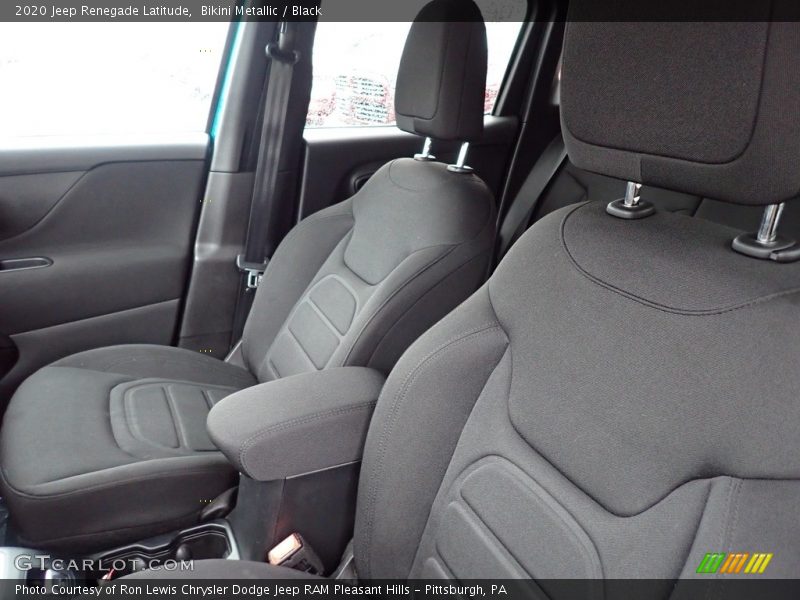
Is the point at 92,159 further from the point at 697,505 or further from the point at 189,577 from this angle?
the point at 697,505

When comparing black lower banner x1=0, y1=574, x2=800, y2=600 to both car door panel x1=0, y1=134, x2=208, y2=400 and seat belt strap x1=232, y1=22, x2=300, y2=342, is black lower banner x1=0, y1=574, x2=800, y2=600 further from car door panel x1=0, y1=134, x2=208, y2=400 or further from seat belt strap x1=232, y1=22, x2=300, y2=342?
seat belt strap x1=232, y1=22, x2=300, y2=342

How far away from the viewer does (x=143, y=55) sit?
207cm

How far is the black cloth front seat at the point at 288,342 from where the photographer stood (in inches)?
55.2

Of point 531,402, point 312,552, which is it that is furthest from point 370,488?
point 531,402

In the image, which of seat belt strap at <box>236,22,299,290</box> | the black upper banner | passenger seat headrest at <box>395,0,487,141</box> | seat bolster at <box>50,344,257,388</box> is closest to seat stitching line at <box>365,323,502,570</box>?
passenger seat headrest at <box>395,0,487,141</box>

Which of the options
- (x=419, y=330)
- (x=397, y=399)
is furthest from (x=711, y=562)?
(x=419, y=330)

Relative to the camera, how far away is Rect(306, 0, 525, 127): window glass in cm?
231

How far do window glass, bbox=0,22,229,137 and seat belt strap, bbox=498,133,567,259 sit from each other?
1.10 m

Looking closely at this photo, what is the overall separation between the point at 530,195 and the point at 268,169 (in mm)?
915

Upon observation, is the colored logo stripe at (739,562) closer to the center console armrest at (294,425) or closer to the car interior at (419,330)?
the car interior at (419,330)

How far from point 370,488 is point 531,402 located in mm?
329

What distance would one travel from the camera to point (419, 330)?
1.63 metres

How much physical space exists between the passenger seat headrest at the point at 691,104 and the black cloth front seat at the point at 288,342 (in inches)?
25.9

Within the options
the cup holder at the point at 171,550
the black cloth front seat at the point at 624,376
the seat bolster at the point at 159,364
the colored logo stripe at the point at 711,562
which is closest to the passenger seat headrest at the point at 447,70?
the black cloth front seat at the point at 624,376
